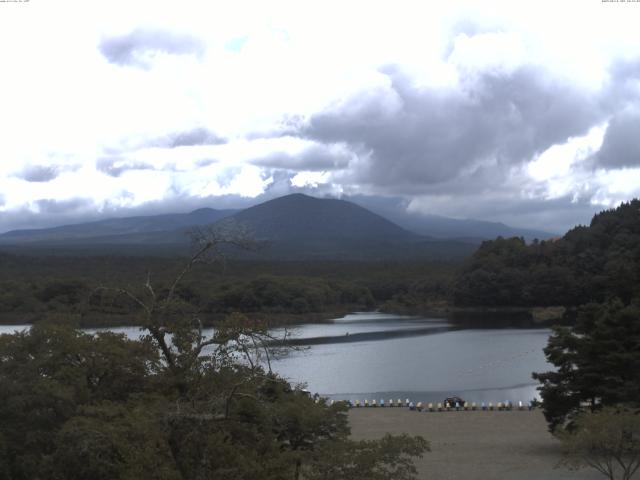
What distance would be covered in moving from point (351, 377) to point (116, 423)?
28.0m

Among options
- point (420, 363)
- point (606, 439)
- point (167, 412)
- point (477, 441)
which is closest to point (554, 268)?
point (420, 363)

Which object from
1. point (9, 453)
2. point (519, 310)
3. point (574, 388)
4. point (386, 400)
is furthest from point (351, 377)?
point (519, 310)

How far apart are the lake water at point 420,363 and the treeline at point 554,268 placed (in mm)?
20422

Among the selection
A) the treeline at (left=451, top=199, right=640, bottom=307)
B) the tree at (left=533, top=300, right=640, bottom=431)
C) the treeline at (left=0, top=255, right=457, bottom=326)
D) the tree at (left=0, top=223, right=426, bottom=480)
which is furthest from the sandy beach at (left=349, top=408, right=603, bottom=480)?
the treeline at (left=451, top=199, right=640, bottom=307)

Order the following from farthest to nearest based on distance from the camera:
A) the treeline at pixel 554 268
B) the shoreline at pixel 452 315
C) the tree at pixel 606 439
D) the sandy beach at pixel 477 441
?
the treeline at pixel 554 268, the shoreline at pixel 452 315, the sandy beach at pixel 477 441, the tree at pixel 606 439

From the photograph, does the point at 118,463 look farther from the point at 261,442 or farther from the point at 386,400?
the point at 386,400

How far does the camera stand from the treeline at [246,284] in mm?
62219

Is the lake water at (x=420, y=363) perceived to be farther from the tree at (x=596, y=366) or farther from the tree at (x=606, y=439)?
the tree at (x=606, y=439)

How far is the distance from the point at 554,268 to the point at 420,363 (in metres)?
41.7

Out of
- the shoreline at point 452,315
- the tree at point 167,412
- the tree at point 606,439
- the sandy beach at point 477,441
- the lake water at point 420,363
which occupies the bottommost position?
the shoreline at point 452,315

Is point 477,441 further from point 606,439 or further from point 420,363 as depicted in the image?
point 420,363

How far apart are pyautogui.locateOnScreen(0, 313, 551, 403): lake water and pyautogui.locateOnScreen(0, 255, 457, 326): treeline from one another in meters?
8.38

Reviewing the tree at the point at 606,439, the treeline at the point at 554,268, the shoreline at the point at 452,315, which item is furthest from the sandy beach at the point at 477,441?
the treeline at the point at 554,268

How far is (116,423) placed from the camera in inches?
324
